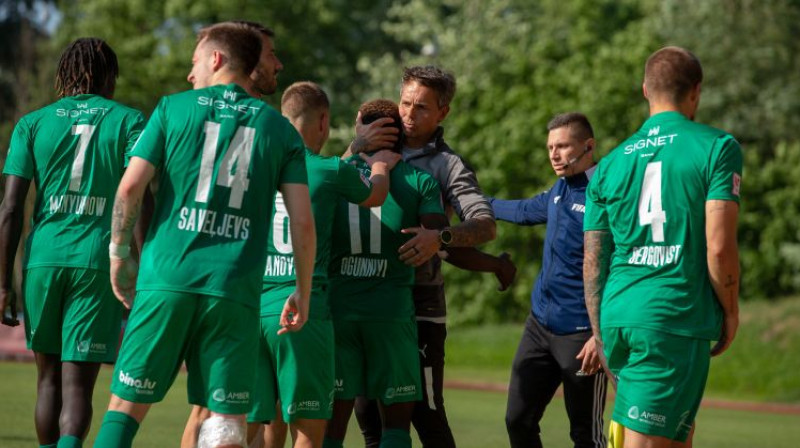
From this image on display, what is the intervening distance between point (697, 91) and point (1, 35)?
52483mm

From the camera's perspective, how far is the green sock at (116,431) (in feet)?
17.8

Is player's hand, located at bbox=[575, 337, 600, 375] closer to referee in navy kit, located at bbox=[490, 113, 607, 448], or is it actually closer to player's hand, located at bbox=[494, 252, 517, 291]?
referee in navy kit, located at bbox=[490, 113, 607, 448]

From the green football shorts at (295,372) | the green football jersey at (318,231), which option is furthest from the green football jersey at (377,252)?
the green football shorts at (295,372)

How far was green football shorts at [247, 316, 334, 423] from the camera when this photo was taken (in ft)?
21.5

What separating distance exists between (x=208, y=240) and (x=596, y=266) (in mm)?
1971

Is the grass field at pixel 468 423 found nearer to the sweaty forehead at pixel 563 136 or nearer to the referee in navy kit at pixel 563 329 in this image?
the referee in navy kit at pixel 563 329

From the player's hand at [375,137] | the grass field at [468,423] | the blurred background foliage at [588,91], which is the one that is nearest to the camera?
the player's hand at [375,137]

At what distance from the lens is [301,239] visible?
18.7 feet

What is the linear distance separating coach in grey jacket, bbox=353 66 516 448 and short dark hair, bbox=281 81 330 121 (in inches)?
19.3

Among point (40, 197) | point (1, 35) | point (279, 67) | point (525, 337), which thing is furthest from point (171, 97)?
point (1, 35)

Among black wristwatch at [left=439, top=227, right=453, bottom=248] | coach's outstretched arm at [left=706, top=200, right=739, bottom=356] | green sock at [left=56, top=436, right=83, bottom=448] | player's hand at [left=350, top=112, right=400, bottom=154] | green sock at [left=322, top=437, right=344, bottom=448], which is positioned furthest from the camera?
player's hand at [left=350, top=112, right=400, bottom=154]

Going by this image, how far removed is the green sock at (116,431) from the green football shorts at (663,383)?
2.21m

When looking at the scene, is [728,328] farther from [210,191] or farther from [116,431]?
[116,431]

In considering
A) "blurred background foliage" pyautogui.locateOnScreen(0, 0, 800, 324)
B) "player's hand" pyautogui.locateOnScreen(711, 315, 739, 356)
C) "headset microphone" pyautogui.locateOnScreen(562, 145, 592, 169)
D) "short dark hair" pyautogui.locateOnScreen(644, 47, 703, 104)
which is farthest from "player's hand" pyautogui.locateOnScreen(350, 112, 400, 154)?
"blurred background foliage" pyautogui.locateOnScreen(0, 0, 800, 324)
